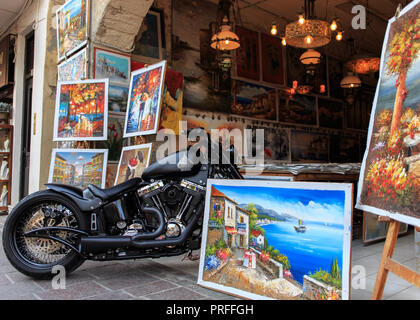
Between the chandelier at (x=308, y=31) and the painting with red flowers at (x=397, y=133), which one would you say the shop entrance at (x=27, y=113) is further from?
the painting with red flowers at (x=397, y=133)

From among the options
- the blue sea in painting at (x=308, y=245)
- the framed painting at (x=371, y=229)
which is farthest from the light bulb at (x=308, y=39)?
the blue sea in painting at (x=308, y=245)

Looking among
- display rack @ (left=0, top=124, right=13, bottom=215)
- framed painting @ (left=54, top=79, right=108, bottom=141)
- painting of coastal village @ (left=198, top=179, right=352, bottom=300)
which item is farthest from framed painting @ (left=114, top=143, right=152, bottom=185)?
display rack @ (left=0, top=124, right=13, bottom=215)

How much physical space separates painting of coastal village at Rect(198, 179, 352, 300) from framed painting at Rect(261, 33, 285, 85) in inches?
257

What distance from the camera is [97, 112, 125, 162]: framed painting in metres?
5.20

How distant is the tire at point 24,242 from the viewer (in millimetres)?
2857

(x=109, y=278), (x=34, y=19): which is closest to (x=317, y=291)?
(x=109, y=278)

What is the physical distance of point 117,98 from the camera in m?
5.14

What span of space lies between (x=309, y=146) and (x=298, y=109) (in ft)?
3.42

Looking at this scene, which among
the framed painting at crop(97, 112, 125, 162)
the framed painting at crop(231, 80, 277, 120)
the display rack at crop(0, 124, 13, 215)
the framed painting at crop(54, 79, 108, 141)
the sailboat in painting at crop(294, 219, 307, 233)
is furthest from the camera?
the framed painting at crop(231, 80, 277, 120)

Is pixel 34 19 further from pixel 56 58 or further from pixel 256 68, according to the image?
pixel 256 68

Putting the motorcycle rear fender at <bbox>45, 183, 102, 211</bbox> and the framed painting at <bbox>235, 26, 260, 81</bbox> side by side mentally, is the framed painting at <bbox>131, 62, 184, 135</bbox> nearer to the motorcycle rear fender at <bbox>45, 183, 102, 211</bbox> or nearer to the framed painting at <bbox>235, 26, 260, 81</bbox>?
the motorcycle rear fender at <bbox>45, 183, 102, 211</bbox>

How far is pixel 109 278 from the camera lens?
299 centimetres

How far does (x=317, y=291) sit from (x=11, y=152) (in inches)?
259

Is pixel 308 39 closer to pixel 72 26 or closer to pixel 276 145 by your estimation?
pixel 72 26
